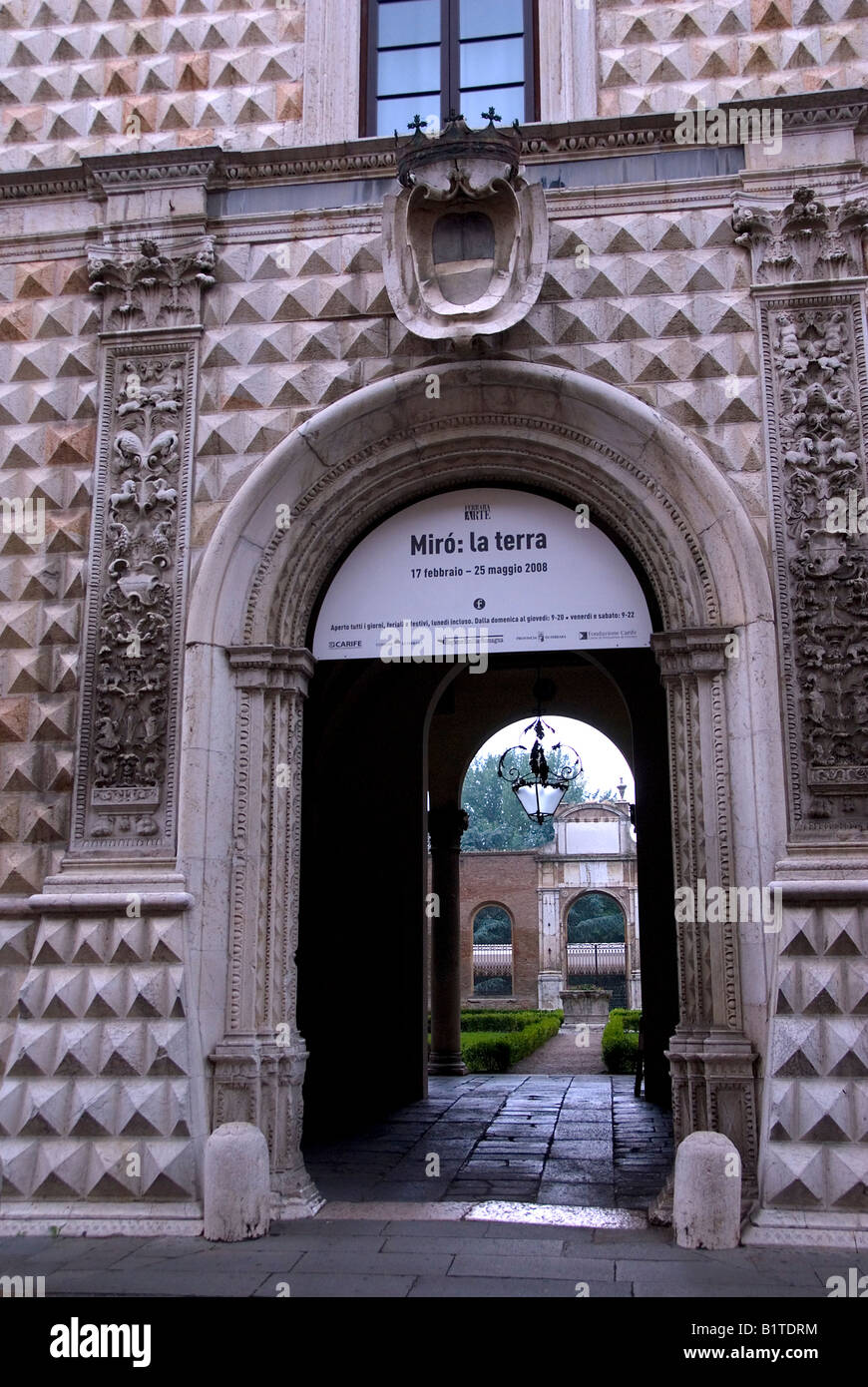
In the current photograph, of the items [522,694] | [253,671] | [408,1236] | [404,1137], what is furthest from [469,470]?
[522,694]

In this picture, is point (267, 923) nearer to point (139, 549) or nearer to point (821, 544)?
point (139, 549)

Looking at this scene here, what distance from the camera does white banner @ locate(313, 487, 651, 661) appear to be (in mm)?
8358

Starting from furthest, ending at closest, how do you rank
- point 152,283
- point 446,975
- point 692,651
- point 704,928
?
point 446,975 < point 152,283 < point 692,651 < point 704,928

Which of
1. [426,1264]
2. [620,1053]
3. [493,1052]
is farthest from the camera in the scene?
[493,1052]

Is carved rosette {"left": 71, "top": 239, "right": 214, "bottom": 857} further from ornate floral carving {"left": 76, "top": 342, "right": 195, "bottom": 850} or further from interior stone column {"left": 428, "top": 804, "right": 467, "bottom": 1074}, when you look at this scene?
interior stone column {"left": 428, "top": 804, "right": 467, "bottom": 1074}

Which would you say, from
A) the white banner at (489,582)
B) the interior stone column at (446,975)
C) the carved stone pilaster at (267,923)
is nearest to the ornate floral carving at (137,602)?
the carved stone pilaster at (267,923)

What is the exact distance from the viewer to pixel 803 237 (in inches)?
327

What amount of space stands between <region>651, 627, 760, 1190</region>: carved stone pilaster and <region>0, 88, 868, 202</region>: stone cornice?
367cm

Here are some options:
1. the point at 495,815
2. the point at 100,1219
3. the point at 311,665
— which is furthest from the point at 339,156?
the point at 495,815

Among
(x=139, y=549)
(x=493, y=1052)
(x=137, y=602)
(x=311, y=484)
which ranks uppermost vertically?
(x=311, y=484)

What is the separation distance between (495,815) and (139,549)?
6834cm

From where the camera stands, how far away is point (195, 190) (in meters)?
8.91

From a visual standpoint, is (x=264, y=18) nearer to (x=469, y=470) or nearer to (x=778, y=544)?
(x=469, y=470)

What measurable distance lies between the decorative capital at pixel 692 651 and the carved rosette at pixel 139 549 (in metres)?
3.23
